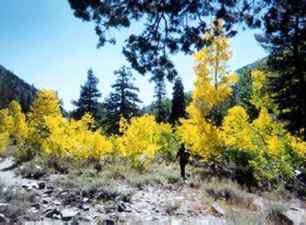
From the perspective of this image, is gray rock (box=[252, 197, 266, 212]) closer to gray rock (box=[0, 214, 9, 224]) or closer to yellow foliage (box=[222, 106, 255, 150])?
yellow foliage (box=[222, 106, 255, 150])

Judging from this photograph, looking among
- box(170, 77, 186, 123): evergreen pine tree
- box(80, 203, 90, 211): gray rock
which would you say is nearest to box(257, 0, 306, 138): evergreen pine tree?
box(80, 203, 90, 211): gray rock

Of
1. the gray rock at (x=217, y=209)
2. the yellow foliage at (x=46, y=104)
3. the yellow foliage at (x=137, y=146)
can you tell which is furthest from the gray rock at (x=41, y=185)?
the yellow foliage at (x=46, y=104)

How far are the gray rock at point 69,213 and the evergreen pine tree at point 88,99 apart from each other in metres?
28.1

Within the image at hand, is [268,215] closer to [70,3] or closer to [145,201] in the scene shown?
[145,201]

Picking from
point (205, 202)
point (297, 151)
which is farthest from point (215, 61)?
point (205, 202)

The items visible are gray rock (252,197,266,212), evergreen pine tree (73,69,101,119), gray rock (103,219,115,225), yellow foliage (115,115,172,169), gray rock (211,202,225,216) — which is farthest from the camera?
evergreen pine tree (73,69,101,119)

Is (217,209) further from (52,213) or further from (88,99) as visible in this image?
(88,99)

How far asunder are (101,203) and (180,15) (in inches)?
267

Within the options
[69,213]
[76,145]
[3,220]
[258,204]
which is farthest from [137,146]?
[3,220]

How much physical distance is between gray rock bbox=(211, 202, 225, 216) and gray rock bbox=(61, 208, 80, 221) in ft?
13.2

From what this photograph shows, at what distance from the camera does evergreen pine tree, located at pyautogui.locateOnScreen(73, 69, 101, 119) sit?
37.3 meters

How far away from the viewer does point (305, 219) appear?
882 centimetres

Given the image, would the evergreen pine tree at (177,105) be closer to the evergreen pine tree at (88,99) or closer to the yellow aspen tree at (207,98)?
the evergreen pine tree at (88,99)

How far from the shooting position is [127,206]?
9.91m
